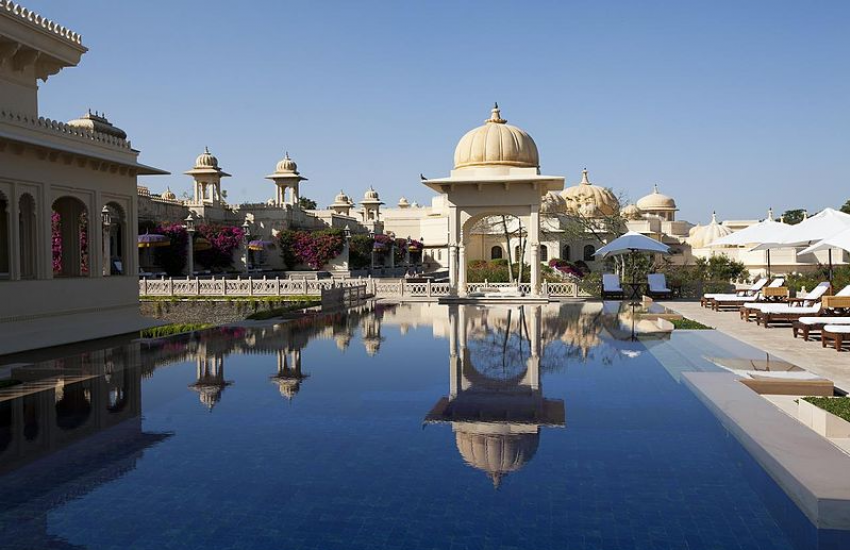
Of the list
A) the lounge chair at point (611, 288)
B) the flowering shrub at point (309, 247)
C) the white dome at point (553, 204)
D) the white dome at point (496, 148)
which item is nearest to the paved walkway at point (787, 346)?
the lounge chair at point (611, 288)

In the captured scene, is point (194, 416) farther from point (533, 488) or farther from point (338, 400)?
point (533, 488)

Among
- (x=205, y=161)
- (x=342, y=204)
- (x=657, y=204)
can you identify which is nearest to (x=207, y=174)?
(x=205, y=161)

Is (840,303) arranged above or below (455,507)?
above

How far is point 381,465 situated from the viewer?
638 cm

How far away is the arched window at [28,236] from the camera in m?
15.0

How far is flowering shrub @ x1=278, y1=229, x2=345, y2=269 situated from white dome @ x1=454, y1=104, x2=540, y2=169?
24.0 metres

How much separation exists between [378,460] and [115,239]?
4210 cm

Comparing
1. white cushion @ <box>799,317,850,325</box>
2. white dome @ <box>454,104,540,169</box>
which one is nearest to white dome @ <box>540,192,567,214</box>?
white dome @ <box>454,104,540,169</box>

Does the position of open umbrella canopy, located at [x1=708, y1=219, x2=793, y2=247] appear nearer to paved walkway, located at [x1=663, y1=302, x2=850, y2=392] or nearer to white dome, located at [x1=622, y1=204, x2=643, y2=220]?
paved walkway, located at [x1=663, y1=302, x2=850, y2=392]

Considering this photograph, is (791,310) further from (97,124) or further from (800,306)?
(97,124)

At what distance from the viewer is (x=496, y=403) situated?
873 cm

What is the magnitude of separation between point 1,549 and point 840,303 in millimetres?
14620

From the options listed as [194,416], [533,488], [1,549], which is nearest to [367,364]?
[194,416]

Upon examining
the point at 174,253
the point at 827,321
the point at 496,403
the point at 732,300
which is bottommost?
the point at 496,403
